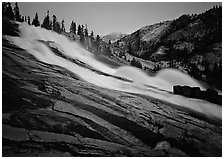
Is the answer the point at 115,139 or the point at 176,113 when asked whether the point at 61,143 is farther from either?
the point at 176,113

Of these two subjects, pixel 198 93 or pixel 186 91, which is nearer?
pixel 198 93

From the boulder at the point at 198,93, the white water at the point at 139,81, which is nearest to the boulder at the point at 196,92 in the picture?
the boulder at the point at 198,93

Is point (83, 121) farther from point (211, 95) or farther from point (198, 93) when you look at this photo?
point (211, 95)

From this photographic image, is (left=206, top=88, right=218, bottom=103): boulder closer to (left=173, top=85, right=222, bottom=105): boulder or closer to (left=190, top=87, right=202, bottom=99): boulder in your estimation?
(left=173, top=85, right=222, bottom=105): boulder

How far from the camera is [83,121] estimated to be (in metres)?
9.43

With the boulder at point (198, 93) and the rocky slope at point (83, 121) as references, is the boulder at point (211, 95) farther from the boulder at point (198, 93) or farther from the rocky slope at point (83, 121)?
the rocky slope at point (83, 121)

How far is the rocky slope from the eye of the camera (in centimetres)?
849

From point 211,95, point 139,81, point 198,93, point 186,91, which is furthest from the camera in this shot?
point 139,81

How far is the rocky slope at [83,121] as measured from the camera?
8.49m

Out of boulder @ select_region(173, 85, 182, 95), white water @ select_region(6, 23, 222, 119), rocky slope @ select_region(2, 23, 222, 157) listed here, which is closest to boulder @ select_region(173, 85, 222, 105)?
boulder @ select_region(173, 85, 182, 95)

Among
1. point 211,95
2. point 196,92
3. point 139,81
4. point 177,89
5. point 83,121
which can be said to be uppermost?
point 139,81

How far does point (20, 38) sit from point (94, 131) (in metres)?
8.57

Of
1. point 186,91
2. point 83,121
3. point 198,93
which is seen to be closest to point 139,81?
point 186,91

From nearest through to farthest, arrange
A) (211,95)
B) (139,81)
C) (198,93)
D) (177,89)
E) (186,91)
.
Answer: (211,95) → (198,93) → (186,91) → (177,89) → (139,81)
